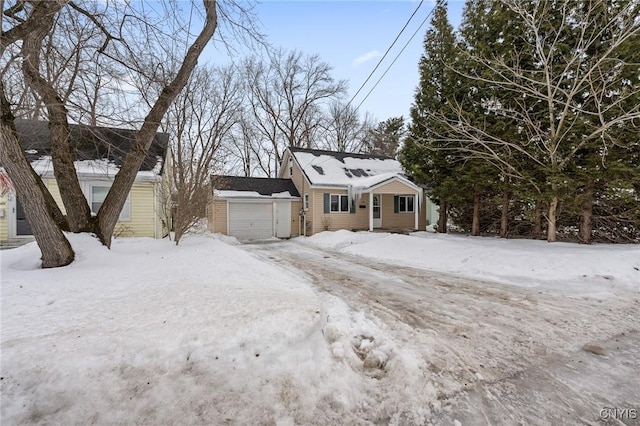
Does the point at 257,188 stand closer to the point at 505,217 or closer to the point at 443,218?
the point at 443,218

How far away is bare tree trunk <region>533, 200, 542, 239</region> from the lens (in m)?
9.80

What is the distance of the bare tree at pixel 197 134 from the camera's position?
30.9ft

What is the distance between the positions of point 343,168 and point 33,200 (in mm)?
15186

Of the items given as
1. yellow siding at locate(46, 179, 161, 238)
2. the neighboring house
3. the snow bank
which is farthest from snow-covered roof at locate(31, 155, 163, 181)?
the snow bank

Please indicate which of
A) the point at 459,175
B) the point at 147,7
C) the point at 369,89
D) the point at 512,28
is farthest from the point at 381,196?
the point at 147,7

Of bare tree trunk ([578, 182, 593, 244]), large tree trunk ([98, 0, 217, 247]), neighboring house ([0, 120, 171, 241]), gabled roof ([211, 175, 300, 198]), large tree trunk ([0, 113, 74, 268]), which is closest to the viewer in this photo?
large tree trunk ([0, 113, 74, 268])

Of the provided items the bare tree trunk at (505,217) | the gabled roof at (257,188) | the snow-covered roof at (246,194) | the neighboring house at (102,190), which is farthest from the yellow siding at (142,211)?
the bare tree trunk at (505,217)

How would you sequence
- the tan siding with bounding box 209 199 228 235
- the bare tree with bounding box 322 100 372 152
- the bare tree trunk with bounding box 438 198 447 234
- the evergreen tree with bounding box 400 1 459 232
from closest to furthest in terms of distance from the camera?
1. the evergreen tree with bounding box 400 1 459 232
2. the bare tree trunk with bounding box 438 198 447 234
3. the tan siding with bounding box 209 199 228 235
4. the bare tree with bounding box 322 100 372 152

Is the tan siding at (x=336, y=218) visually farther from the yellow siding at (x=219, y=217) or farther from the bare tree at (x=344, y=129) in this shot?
the bare tree at (x=344, y=129)

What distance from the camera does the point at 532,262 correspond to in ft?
22.4

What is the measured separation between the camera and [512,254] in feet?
24.6

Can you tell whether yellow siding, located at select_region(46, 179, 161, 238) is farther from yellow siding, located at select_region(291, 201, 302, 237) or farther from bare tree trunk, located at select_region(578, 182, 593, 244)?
bare tree trunk, located at select_region(578, 182, 593, 244)

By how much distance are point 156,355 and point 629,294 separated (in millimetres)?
7038

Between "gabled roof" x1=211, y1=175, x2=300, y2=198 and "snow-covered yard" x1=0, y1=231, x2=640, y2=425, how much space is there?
10.6 meters
